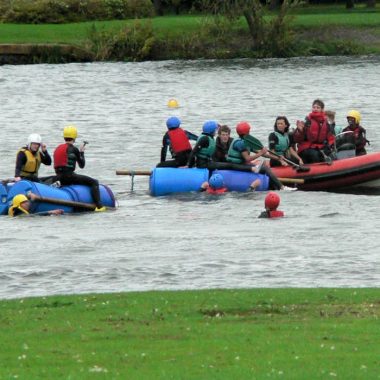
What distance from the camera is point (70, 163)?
75.9 ft

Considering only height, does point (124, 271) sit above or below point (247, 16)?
below

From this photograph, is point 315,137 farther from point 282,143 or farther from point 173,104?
point 173,104

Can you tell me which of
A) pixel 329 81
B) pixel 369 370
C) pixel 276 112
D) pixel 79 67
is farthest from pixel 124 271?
pixel 79 67

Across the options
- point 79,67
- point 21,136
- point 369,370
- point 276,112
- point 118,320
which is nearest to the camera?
point 369,370

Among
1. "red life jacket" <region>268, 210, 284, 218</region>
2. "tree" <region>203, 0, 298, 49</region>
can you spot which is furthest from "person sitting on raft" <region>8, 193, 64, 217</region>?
"tree" <region>203, 0, 298, 49</region>

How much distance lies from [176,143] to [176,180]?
0.81 meters

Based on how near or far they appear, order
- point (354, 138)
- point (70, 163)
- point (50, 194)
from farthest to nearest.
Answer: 1. point (354, 138)
2. point (70, 163)
3. point (50, 194)

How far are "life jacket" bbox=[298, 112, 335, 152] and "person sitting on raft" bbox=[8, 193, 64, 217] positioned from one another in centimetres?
528

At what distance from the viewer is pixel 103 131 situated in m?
37.8

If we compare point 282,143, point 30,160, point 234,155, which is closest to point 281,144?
point 282,143

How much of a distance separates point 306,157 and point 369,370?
16601mm

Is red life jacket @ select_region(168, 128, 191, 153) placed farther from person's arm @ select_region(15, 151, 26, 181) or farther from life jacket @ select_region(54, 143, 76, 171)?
person's arm @ select_region(15, 151, 26, 181)

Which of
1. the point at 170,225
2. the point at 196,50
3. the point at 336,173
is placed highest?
the point at 196,50

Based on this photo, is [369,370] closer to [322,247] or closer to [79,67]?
[322,247]
